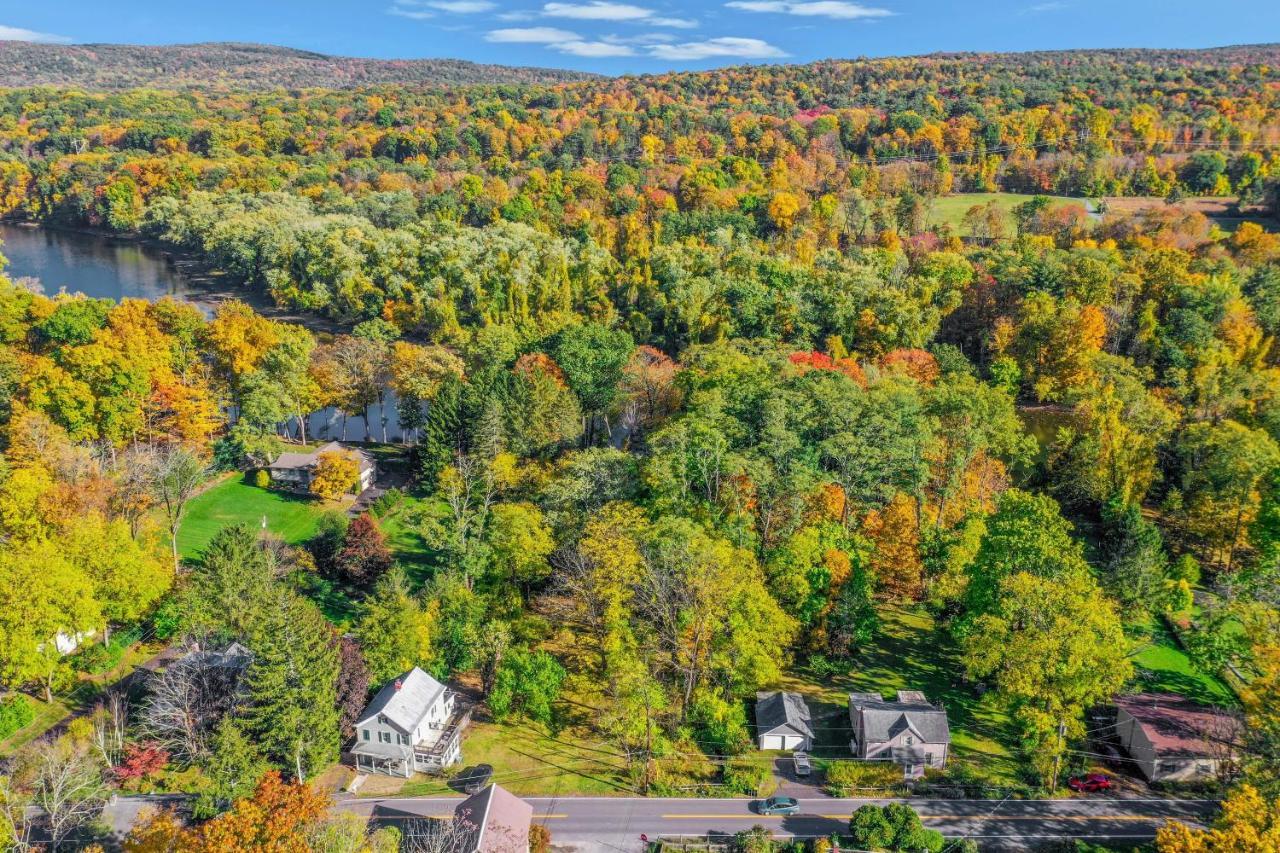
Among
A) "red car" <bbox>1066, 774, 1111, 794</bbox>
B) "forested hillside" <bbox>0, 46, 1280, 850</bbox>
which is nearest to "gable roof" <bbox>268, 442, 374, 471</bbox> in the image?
"forested hillside" <bbox>0, 46, 1280, 850</bbox>

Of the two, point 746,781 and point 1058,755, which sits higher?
point 1058,755

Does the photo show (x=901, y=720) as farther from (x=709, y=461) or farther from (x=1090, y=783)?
(x=709, y=461)

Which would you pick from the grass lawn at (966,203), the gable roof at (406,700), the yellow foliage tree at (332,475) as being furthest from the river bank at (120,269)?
the grass lawn at (966,203)

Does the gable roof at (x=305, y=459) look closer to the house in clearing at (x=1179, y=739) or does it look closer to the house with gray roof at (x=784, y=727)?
the house with gray roof at (x=784, y=727)

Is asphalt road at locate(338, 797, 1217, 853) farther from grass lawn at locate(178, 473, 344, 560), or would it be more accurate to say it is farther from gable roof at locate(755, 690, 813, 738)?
grass lawn at locate(178, 473, 344, 560)

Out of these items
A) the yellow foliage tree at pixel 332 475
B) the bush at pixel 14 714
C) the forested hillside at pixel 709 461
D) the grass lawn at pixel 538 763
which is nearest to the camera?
the grass lawn at pixel 538 763

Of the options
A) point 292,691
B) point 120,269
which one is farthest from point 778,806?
point 120,269

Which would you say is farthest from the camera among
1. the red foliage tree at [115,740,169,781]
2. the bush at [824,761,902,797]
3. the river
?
the river
